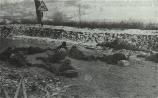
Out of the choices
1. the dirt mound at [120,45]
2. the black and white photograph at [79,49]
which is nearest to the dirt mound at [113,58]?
the black and white photograph at [79,49]

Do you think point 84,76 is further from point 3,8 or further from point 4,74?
point 3,8

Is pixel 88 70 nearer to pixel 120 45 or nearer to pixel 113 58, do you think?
pixel 113 58

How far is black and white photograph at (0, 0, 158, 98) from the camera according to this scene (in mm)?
4703

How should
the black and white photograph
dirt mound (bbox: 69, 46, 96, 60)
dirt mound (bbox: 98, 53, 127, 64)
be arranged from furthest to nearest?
dirt mound (bbox: 69, 46, 96, 60), dirt mound (bbox: 98, 53, 127, 64), the black and white photograph

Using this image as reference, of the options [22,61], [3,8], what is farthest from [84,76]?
[3,8]

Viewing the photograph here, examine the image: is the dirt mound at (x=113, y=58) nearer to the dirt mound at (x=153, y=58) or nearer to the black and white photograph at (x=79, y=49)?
the black and white photograph at (x=79, y=49)

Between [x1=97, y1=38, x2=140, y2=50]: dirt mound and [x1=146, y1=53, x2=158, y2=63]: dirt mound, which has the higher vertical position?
[x1=97, y1=38, x2=140, y2=50]: dirt mound

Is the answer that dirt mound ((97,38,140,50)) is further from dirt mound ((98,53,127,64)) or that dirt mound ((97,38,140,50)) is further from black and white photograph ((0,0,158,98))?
dirt mound ((98,53,127,64))

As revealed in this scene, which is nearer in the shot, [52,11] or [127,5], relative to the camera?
[127,5]

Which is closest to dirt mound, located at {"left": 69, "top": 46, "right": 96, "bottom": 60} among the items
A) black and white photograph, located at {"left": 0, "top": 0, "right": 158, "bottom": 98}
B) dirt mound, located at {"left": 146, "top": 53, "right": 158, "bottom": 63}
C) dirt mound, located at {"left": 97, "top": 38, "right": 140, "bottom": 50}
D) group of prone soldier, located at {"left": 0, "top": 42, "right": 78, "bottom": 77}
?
black and white photograph, located at {"left": 0, "top": 0, "right": 158, "bottom": 98}

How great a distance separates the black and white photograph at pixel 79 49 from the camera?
4.70 m

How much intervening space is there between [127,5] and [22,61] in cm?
211

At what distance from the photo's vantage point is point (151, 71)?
485 centimetres

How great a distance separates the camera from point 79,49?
5.28 meters
